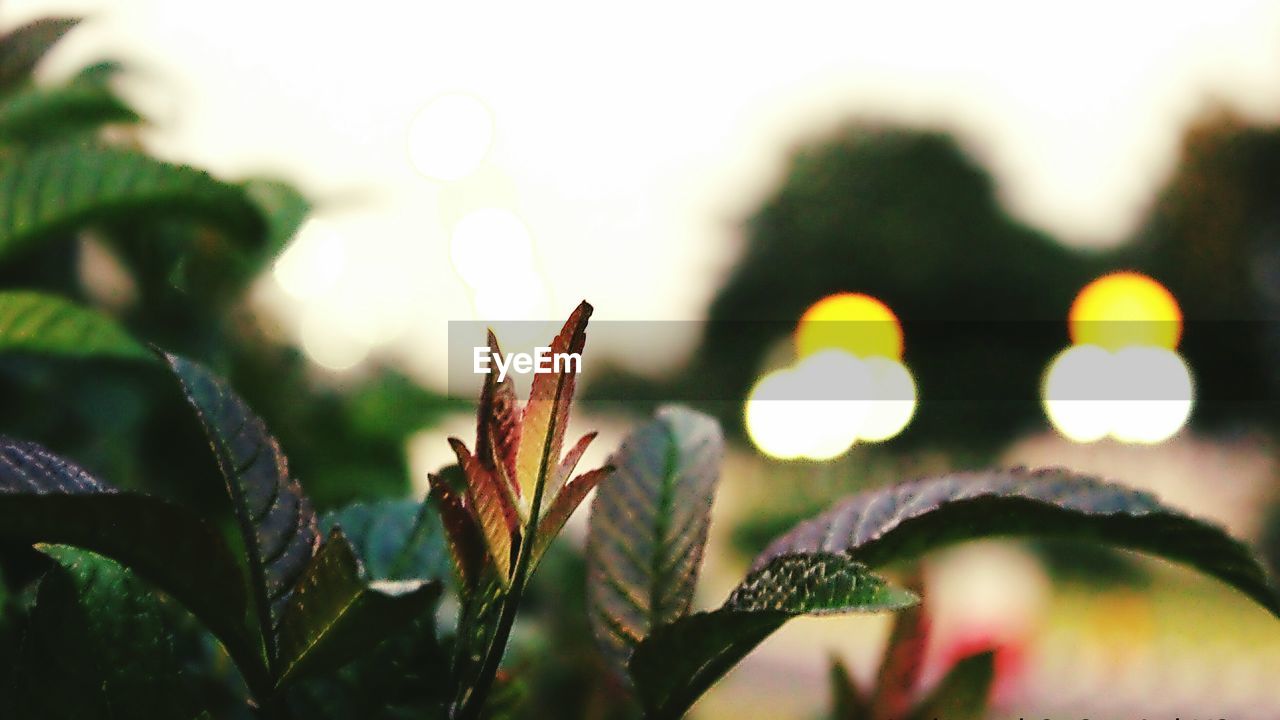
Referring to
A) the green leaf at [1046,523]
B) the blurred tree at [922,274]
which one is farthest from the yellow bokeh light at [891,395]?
the green leaf at [1046,523]

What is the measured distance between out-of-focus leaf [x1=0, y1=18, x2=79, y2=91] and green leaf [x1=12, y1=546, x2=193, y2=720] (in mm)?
953

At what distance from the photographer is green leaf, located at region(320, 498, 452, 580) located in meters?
0.81

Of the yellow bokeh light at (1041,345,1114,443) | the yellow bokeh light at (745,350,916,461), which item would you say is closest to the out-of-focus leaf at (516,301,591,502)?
the yellow bokeh light at (745,350,916,461)

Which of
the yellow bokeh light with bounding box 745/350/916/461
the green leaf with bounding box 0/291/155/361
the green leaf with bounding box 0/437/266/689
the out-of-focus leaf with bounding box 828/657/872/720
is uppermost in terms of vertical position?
the yellow bokeh light with bounding box 745/350/916/461

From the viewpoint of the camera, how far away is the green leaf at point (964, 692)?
0.82m

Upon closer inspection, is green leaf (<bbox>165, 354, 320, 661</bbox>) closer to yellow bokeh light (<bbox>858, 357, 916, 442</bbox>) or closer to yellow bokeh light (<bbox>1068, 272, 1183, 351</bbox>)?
yellow bokeh light (<bbox>858, 357, 916, 442</bbox>)

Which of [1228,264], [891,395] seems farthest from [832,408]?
[1228,264]

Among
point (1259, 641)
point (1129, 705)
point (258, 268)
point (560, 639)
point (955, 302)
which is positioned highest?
point (955, 302)

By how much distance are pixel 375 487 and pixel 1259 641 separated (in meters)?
26.5

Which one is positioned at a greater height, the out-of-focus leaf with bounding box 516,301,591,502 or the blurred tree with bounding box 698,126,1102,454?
the blurred tree with bounding box 698,126,1102,454

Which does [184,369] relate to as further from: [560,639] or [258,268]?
[560,639]

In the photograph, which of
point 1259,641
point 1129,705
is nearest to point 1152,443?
point 1259,641

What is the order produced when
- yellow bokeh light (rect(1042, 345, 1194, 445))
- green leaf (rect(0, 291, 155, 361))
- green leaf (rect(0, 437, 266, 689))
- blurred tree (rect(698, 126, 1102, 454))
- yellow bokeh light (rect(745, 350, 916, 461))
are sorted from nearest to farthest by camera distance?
green leaf (rect(0, 437, 266, 689)) < green leaf (rect(0, 291, 155, 361)) < yellow bokeh light (rect(1042, 345, 1194, 445)) < yellow bokeh light (rect(745, 350, 916, 461)) < blurred tree (rect(698, 126, 1102, 454))

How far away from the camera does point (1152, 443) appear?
36531mm
